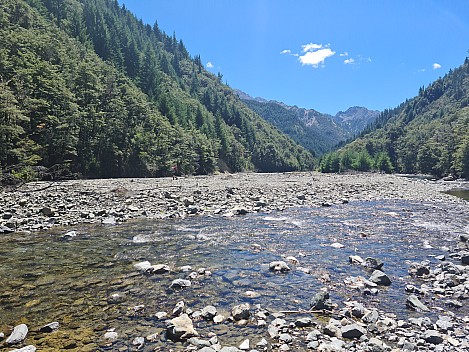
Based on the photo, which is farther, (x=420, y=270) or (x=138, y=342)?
(x=420, y=270)

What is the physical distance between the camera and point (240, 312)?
701cm

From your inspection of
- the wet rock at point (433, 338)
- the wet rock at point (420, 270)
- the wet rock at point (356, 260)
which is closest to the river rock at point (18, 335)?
the wet rock at point (433, 338)

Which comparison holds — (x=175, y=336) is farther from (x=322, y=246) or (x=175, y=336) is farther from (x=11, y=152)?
(x=11, y=152)

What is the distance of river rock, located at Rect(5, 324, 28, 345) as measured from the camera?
19.6 feet

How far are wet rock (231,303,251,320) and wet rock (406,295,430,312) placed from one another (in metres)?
3.90

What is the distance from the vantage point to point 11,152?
31359 mm

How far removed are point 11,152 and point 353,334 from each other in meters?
35.7

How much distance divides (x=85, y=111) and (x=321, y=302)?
60.7m

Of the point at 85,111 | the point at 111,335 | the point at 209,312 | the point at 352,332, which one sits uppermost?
the point at 85,111

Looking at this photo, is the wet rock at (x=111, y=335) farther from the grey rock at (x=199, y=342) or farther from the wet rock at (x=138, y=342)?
the grey rock at (x=199, y=342)

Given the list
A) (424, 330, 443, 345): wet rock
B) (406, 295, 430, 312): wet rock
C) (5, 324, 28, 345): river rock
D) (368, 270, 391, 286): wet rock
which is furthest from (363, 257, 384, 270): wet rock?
(5, 324, 28, 345): river rock

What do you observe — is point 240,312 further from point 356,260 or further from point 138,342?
point 356,260

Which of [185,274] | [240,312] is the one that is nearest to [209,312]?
[240,312]

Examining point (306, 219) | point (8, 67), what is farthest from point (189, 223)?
point (8, 67)
